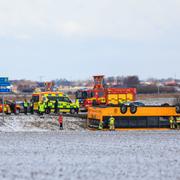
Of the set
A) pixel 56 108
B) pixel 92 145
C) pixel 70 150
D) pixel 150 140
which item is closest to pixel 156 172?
pixel 70 150

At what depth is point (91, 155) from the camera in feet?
105

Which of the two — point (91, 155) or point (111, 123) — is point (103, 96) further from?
point (91, 155)

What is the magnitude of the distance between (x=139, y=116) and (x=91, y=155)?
693 inches

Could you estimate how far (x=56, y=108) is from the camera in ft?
204

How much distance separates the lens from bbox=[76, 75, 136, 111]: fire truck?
70.1m

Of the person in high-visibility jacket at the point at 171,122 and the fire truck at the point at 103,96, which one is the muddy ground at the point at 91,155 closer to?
the person in high-visibility jacket at the point at 171,122

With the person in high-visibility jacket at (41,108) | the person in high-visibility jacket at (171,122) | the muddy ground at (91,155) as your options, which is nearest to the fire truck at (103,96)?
the person in high-visibility jacket at (41,108)

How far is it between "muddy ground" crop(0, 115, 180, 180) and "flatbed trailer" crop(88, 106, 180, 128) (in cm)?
94

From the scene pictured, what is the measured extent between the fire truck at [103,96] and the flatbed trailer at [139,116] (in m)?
19.4

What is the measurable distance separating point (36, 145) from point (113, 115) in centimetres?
1232

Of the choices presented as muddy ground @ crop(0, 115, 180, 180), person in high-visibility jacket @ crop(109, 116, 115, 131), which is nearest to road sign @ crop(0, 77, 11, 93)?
muddy ground @ crop(0, 115, 180, 180)

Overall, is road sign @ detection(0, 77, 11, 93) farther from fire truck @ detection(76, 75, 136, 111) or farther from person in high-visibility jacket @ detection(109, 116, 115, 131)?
fire truck @ detection(76, 75, 136, 111)

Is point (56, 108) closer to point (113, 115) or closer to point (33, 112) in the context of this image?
point (33, 112)

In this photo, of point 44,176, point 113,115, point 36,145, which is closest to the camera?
point 44,176
